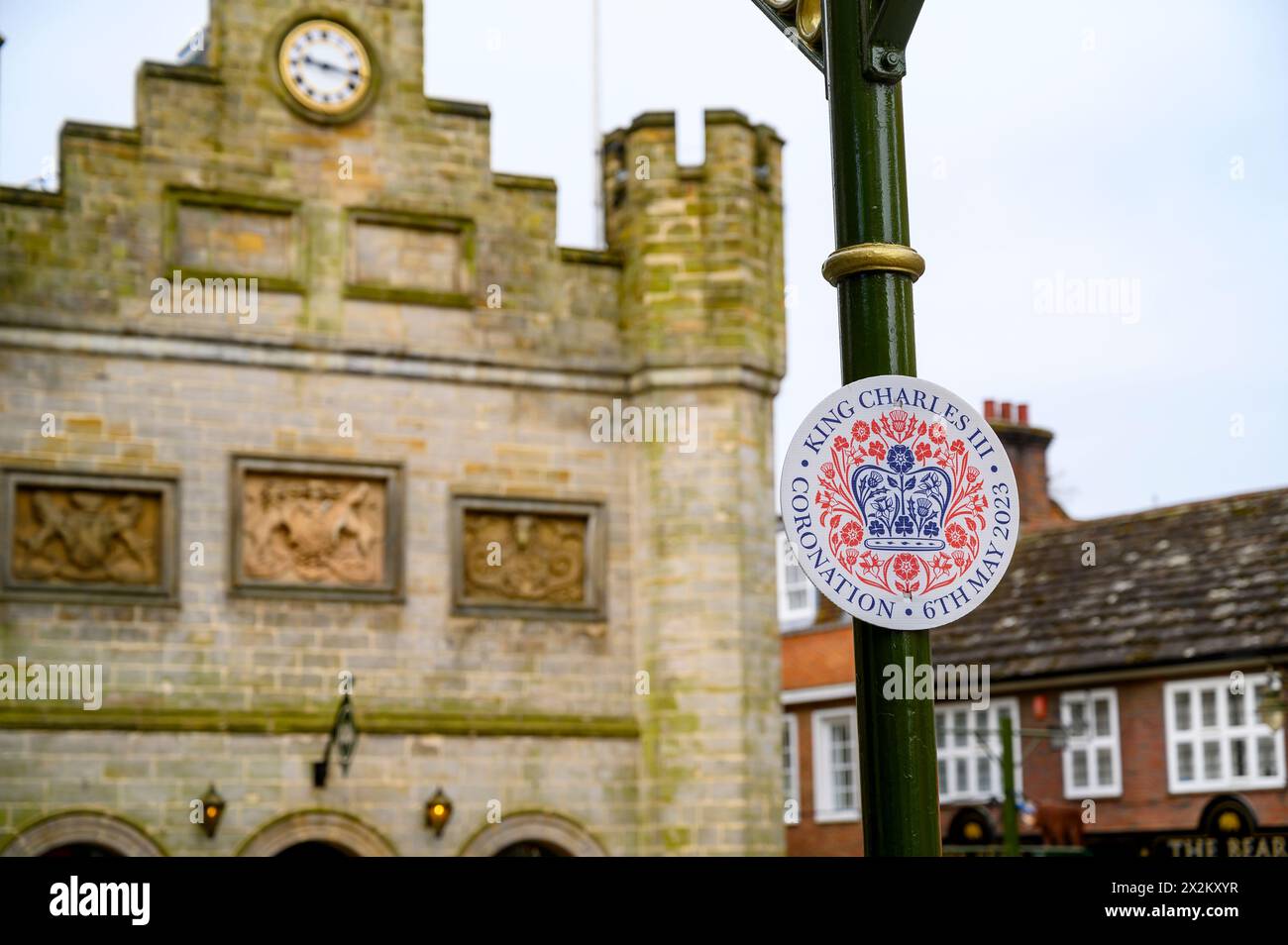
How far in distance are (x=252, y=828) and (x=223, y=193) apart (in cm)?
596

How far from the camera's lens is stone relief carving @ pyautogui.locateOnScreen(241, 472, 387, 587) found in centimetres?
1839

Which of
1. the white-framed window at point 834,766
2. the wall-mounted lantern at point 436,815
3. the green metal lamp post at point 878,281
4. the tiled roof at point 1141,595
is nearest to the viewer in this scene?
the green metal lamp post at point 878,281

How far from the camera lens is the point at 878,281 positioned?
478 cm

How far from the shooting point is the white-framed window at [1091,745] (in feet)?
91.7

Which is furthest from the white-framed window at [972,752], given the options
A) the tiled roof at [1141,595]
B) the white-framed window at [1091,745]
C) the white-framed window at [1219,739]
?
the white-framed window at [1219,739]

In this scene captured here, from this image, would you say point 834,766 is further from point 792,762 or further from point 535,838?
point 535,838

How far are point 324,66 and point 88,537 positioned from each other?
5.20 meters

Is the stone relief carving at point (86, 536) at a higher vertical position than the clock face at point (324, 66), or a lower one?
lower

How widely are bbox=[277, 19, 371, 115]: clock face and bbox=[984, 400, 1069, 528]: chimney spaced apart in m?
16.8

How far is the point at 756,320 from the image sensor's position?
65.5 feet

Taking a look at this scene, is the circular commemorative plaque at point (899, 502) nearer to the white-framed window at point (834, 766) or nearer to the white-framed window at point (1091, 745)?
the white-framed window at point (1091, 745)

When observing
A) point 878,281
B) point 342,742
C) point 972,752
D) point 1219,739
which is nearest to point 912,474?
point 878,281

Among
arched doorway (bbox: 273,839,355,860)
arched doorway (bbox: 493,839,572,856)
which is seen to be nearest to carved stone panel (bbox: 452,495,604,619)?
arched doorway (bbox: 493,839,572,856)

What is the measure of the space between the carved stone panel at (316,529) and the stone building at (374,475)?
0.10 feet
